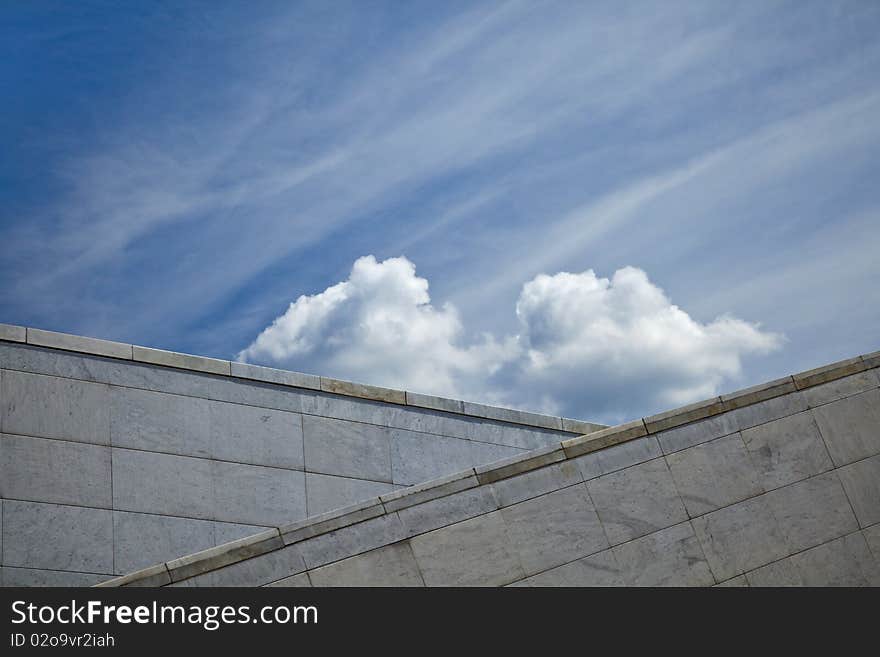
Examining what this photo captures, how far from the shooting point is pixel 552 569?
13.0 meters

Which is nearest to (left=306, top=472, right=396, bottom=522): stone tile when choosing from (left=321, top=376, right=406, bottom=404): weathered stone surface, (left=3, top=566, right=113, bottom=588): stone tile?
(left=321, top=376, right=406, bottom=404): weathered stone surface

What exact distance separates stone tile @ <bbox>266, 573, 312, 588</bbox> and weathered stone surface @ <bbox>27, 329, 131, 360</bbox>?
6.91 m

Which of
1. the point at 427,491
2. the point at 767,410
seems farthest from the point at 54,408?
the point at 767,410

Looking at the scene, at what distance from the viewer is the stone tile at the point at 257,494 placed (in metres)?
18.0

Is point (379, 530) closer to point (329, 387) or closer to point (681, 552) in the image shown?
point (681, 552)

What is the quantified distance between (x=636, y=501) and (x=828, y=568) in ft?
9.21

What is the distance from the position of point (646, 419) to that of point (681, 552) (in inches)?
72.3

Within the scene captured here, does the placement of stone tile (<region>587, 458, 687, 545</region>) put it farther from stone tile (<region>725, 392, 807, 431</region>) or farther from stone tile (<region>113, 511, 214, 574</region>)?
stone tile (<region>113, 511, 214, 574</region>)

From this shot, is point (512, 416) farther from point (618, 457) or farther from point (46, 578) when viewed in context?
point (46, 578)

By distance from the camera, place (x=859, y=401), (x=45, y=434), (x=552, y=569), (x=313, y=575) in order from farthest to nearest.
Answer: (x=45, y=434), (x=859, y=401), (x=552, y=569), (x=313, y=575)

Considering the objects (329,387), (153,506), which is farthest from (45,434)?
(329,387)

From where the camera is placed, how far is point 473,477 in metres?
13.2
